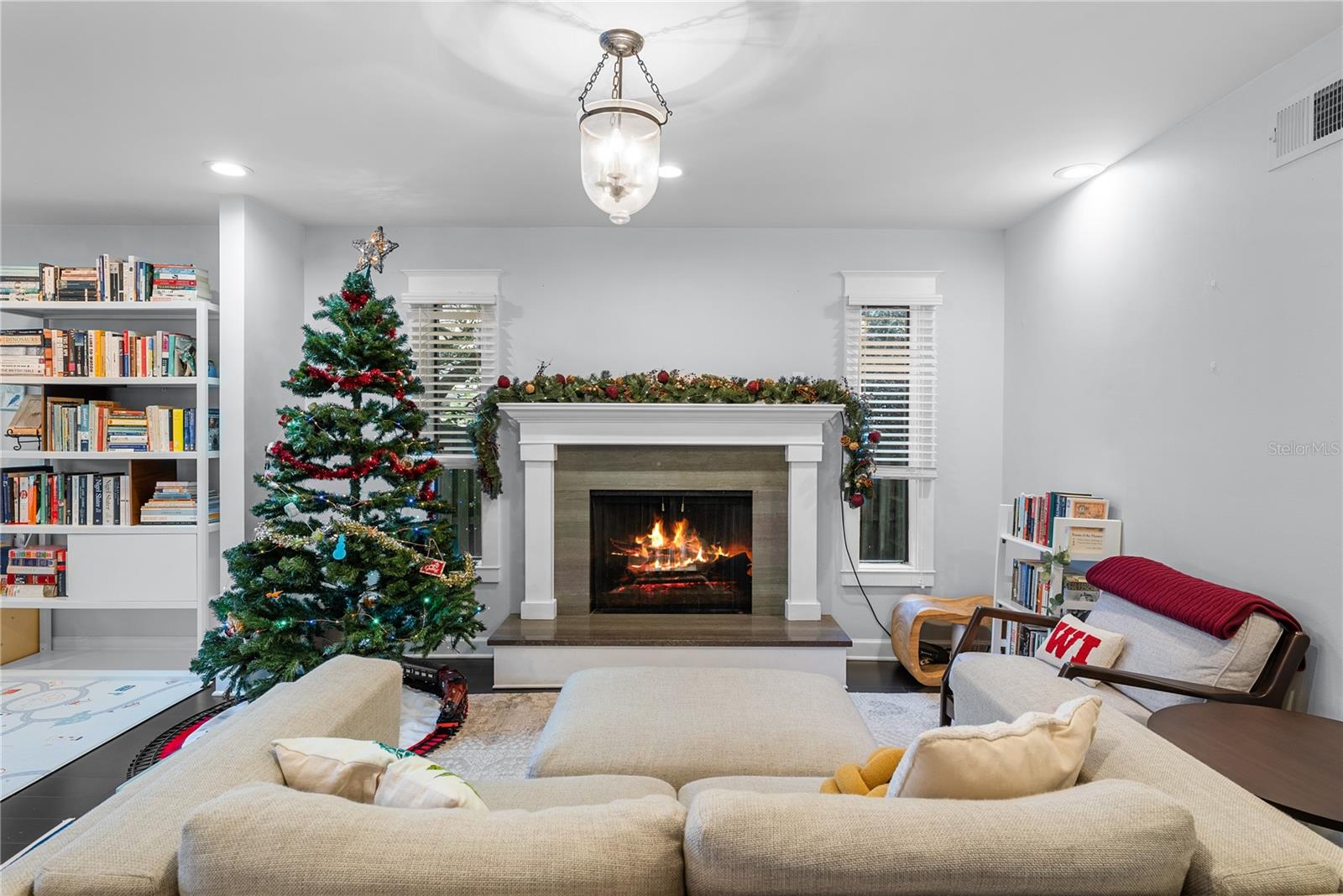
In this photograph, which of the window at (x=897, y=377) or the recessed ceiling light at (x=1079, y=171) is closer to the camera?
the recessed ceiling light at (x=1079, y=171)

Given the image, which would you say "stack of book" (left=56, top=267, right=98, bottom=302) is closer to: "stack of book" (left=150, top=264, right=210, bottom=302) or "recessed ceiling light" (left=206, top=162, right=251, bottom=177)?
"stack of book" (left=150, top=264, right=210, bottom=302)

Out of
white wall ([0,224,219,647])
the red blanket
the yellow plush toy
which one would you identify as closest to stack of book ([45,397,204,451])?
white wall ([0,224,219,647])

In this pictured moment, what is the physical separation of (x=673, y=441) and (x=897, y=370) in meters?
1.47

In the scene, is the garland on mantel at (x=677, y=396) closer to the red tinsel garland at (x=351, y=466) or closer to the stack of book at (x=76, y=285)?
the red tinsel garland at (x=351, y=466)

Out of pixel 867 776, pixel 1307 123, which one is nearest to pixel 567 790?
pixel 867 776

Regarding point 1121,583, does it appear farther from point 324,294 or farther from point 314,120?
point 324,294

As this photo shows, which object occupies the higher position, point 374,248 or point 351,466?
point 374,248

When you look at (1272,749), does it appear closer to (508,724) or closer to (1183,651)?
(1183,651)

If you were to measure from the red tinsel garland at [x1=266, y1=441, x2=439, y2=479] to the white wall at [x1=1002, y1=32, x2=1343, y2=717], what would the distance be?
11.0ft

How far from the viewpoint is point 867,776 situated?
1581 mm

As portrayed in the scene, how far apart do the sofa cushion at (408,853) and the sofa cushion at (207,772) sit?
0.10 m

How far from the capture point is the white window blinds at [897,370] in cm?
454

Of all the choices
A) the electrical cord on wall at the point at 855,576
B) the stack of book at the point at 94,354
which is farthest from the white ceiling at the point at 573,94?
the electrical cord on wall at the point at 855,576

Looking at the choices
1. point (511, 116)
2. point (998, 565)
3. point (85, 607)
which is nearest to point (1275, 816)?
point (998, 565)
